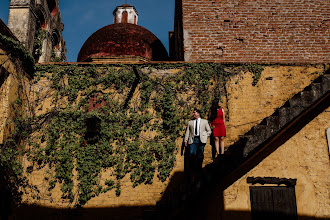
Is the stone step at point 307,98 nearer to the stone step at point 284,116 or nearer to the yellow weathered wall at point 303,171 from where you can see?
the stone step at point 284,116

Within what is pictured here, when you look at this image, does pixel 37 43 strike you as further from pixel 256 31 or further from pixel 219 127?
pixel 256 31

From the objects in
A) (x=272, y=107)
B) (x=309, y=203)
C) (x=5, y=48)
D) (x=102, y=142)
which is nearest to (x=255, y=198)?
(x=309, y=203)

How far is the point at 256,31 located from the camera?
33.1 ft

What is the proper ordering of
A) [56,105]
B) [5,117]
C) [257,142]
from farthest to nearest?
[56,105], [5,117], [257,142]

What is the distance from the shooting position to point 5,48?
7469 mm

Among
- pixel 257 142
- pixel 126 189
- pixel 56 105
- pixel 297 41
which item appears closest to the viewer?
pixel 257 142

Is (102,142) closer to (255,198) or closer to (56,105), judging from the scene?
(56,105)

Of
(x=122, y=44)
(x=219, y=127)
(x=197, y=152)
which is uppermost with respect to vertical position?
(x=122, y=44)

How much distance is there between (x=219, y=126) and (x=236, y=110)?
3.40ft

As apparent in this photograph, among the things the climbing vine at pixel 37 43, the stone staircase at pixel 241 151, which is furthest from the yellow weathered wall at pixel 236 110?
the climbing vine at pixel 37 43

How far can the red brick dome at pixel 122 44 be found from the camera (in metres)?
13.6

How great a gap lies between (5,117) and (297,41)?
10.2 metres

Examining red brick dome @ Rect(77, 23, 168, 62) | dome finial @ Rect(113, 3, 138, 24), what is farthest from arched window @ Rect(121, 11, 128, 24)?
red brick dome @ Rect(77, 23, 168, 62)

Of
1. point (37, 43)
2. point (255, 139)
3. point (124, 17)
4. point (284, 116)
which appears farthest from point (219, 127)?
point (124, 17)
